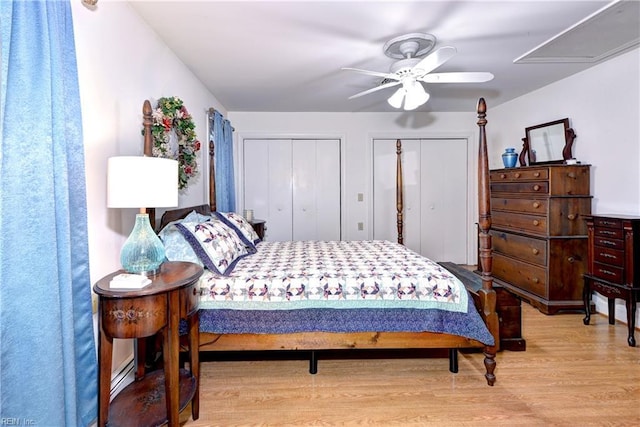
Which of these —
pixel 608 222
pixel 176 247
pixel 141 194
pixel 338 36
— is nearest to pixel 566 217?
pixel 608 222

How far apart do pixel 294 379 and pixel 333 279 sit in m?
0.73

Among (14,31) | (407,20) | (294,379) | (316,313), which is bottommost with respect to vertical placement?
(294,379)

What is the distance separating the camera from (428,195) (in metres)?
5.15

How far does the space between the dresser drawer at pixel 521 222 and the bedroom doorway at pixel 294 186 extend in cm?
218

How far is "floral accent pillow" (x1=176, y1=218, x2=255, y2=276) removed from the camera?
2072 millimetres

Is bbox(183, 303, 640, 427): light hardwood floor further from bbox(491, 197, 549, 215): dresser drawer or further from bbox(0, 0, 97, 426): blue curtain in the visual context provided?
bbox(491, 197, 549, 215): dresser drawer

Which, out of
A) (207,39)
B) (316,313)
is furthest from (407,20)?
(316,313)

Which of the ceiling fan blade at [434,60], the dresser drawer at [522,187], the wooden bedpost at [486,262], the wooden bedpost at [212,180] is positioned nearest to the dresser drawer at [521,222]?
the dresser drawer at [522,187]

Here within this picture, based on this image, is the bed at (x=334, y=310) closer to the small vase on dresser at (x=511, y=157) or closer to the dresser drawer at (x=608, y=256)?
the dresser drawer at (x=608, y=256)

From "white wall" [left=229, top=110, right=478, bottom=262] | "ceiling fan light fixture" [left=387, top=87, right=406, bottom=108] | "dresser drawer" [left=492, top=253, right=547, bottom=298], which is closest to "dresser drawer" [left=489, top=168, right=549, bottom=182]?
"dresser drawer" [left=492, top=253, right=547, bottom=298]

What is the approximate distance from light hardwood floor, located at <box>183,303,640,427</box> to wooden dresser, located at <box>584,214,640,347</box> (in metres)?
0.41

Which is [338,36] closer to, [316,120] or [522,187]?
[316,120]

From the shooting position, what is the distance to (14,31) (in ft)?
3.76

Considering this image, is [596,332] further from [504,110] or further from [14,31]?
[14,31]
